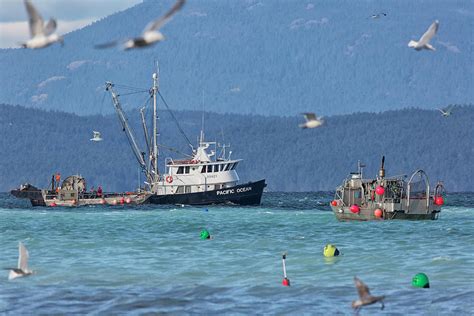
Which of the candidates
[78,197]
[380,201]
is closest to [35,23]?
[380,201]

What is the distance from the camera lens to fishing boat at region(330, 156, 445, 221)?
109m

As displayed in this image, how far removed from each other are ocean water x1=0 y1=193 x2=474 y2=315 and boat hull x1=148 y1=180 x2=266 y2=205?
175 ft

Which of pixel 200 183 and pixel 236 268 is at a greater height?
pixel 200 183

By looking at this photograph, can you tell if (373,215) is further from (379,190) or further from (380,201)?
(379,190)

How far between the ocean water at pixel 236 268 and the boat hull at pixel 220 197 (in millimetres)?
53478

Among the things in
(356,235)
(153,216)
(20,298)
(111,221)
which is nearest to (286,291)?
(20,298)

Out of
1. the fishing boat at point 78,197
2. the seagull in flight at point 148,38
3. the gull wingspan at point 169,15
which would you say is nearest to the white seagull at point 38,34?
the seagull in flight at point 148,38

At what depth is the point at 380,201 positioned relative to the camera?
11069 centimetres

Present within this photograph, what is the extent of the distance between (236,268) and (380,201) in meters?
47.6

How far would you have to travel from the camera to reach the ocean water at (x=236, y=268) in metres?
49.1

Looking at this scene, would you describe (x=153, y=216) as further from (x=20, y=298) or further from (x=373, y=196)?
(x=20, y=298)

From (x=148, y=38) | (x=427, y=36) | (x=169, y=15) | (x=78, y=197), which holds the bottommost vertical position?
(x=78, y=197)

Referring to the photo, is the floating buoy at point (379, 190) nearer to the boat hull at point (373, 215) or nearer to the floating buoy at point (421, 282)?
the boat hull at point (373, 215)

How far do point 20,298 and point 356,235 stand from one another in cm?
4454
